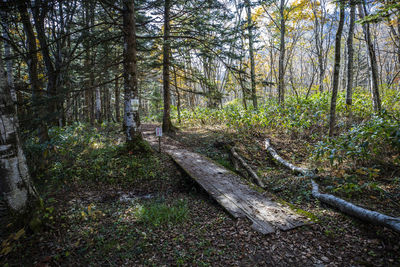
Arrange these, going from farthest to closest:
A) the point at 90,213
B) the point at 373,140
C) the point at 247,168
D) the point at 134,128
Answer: the point at 134,128 → the point at 247,168 → the point at 373,140 → the point at 90,213

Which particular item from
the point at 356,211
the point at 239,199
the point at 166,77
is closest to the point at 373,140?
the point at 356,211

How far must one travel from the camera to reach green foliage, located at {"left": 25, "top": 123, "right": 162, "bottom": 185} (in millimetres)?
5744

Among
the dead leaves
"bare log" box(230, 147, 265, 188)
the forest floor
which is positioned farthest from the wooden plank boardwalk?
the dead leaves

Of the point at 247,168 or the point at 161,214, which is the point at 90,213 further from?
the point at 247,168

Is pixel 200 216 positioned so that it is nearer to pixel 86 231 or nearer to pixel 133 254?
pixel 133 254

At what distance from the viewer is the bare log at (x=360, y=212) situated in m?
3.12

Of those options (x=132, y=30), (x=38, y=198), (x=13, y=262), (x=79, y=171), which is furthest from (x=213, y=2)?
(x=13, y=262)

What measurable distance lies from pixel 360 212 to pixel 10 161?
6040mm

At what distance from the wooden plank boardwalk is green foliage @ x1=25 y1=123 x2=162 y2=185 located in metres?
1.31

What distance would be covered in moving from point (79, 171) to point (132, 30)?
503 cm

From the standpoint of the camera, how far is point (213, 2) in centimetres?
873

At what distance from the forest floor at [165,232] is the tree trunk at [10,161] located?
436mm

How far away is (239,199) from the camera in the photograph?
473cm

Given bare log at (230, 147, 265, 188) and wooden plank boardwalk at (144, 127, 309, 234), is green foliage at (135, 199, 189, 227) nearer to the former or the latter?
wooden plank boardwalk at (144, 127, 309, 234)
